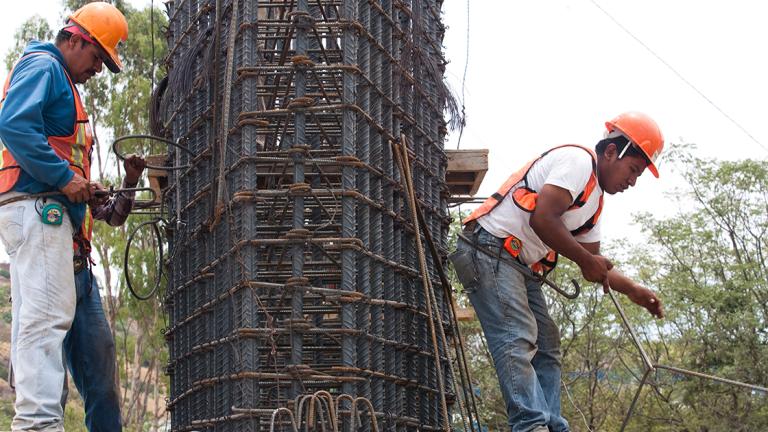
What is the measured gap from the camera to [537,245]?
18.8 ft

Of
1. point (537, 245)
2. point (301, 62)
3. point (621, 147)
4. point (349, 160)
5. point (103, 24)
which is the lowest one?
point (537, 245)

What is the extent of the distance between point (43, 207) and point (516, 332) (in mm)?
2489

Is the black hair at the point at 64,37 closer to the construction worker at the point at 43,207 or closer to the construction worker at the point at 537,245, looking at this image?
the construction worker at the point at 43,207

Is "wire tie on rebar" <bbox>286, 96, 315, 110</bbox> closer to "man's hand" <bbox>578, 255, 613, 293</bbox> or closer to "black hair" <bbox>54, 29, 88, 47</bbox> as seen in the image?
"black hair" <bbox>54, 29, 88, 47</bbox>

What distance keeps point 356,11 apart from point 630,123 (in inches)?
73.1

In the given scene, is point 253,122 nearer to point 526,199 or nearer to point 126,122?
point 526,199

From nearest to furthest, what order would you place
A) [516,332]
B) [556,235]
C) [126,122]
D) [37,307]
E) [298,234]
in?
[37,307], [556,235], [516,332], [298,234], [126,122]

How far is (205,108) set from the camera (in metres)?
7.36

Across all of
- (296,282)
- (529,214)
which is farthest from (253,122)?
(529,214)

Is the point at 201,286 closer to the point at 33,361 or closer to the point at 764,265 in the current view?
the point at 33,361

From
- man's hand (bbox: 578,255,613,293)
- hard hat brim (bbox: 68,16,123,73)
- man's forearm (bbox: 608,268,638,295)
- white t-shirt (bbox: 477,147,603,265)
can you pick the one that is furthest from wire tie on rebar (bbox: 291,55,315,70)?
man's forearm (bbox: 608,268,638,295)

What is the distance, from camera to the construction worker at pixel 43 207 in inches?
178

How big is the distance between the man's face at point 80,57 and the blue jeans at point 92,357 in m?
0.99

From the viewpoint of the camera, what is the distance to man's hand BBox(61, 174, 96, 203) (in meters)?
4.75
